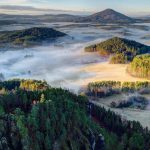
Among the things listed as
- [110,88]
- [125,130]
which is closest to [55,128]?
[125,130]

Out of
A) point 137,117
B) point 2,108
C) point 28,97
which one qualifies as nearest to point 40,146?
point 2,108

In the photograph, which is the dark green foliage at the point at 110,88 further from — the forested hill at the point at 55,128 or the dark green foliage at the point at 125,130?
the forested hill at the point at 55,128

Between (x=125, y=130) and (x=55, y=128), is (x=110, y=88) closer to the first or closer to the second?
(x=125, y=130)

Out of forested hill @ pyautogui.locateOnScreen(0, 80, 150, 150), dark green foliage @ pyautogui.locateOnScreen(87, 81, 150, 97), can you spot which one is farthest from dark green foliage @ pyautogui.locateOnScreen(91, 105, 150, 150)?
dark green foliage @ pyautogui.locateOnScreen(87, 81, 150, 97)

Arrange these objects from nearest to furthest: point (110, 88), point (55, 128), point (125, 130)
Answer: point (55, 128), point (125, 130), point (110, 88)

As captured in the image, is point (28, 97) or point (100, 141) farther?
point (28, 97)

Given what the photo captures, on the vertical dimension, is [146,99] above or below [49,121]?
below

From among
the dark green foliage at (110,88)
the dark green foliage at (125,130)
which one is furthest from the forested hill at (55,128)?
the dark green foliage at (110,88)

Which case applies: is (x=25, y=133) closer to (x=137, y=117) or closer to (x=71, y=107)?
(x=71, y=107)

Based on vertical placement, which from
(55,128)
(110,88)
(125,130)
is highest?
(55,128)
